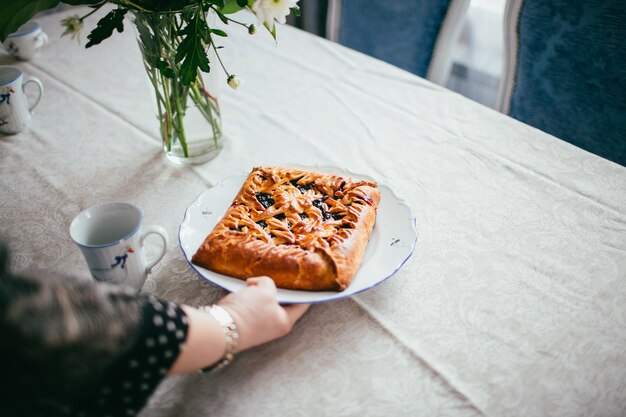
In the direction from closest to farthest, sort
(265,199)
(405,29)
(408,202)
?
(265,199) → (408,202) → (405,29)

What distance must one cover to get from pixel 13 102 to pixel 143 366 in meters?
0.90

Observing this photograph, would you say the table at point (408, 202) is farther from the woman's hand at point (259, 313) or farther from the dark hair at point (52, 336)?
the dark hair at point (52, 336)

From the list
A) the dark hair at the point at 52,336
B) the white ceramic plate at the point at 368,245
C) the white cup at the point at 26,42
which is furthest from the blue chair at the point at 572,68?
the white cup at the point at 26,42

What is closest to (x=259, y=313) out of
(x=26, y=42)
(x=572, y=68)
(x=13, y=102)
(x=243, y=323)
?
(x=243, y=323)

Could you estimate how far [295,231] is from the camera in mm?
772

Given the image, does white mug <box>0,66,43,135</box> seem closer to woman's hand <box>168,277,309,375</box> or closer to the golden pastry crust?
the golden pastry crust

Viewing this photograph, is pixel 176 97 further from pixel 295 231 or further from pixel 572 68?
pixel 572 68

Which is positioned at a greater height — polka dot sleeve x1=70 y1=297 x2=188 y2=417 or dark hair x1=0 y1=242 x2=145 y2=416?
dark hair x1=0 y1=242 x2=145 y2=416

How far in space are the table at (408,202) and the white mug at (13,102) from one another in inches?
1.0

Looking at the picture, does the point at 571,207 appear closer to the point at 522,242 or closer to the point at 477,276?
the point at 522,242

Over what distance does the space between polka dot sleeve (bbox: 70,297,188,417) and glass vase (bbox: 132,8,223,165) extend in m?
0.49

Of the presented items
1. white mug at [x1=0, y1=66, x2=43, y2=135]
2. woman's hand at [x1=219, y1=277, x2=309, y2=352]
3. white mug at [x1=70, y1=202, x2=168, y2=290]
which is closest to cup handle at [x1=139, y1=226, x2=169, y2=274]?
white mug at [x1=70, y1=202, x2=168, y2=290]

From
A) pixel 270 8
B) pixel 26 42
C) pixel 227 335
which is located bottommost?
pixel 227 335

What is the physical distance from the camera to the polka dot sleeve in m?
0.51
